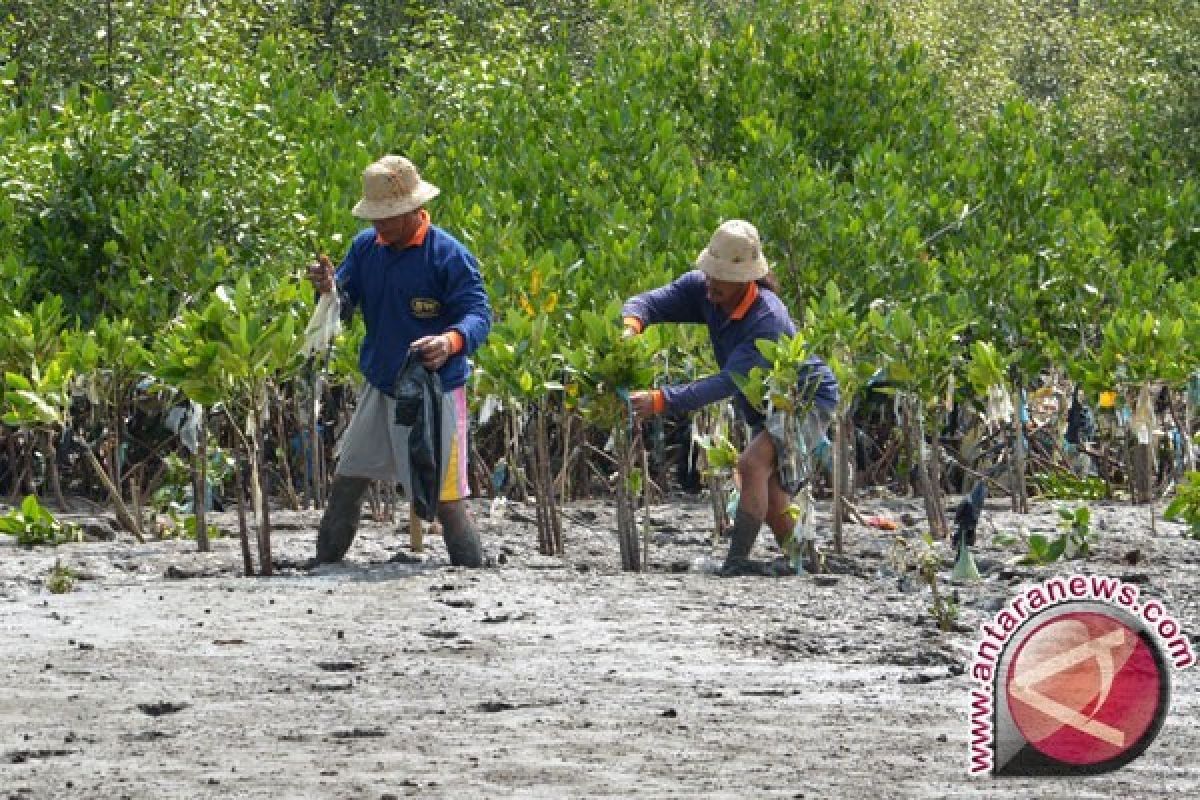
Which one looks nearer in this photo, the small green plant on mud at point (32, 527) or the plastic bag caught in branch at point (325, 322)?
the plastic bag caught in branch at point (325, 322)

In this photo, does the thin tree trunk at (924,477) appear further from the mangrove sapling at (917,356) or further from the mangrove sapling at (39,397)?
the mangrove sapling at (39,397)

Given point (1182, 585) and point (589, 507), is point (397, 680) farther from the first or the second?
point (589, 507)

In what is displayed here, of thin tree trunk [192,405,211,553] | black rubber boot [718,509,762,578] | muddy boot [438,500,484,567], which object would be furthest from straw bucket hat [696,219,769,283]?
thin tree trunk [192,405,211,553]

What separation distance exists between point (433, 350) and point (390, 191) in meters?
0.68

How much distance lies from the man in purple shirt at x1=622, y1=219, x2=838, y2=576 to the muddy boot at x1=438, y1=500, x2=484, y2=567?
778 millimetres

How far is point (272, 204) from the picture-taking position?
13.4 meters

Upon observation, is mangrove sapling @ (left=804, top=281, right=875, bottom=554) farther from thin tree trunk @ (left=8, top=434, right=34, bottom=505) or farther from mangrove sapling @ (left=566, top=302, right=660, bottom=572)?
thin tree trunk @ (left=8, top=434, right=34, bottom=505)

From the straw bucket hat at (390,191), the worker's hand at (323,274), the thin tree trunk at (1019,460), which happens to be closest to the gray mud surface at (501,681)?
the worker's hand at (323,274)

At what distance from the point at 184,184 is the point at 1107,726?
9707mm

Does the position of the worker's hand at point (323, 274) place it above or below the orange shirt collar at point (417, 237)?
below

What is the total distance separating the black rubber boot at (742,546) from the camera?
9.55 metres

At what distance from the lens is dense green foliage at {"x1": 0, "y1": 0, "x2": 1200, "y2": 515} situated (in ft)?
38.2

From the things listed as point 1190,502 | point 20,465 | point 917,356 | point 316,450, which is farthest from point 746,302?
point 20,465

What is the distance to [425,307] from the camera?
9062 millimetres
